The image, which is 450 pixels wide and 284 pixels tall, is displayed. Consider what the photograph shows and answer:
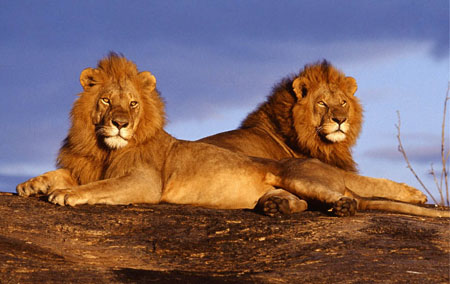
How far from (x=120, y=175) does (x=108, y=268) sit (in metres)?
2.25

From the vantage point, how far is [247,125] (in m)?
8.20

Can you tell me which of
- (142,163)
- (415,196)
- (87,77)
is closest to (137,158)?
(142,163)

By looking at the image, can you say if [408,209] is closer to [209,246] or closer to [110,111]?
[209,246]

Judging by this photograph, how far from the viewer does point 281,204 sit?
5.50 m

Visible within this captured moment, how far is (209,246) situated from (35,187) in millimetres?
2184

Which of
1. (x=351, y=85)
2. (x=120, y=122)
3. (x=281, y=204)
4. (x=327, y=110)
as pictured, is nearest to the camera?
(x=281, y=204)

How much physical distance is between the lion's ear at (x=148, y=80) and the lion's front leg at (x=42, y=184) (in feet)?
3.86

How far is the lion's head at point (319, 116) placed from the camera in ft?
25.4

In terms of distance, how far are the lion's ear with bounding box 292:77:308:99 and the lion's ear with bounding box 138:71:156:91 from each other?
84.0 inches

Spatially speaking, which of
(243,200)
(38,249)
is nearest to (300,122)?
(243,200)

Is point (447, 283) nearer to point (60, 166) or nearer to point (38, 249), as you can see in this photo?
point (38, 249)

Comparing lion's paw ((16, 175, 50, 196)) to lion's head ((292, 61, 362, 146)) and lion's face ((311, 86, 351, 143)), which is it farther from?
lion's face ((311, 86, 351, 143))

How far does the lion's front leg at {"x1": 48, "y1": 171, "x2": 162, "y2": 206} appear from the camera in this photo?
5456mm

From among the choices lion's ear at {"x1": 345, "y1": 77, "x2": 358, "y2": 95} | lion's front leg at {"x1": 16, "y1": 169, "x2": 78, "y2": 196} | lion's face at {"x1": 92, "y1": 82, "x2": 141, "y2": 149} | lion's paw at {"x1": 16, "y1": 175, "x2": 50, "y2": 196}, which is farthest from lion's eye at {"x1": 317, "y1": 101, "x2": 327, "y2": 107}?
lion's paw at {"x1": 16, "y1": 175, "x2": 50, "y2": 196}
